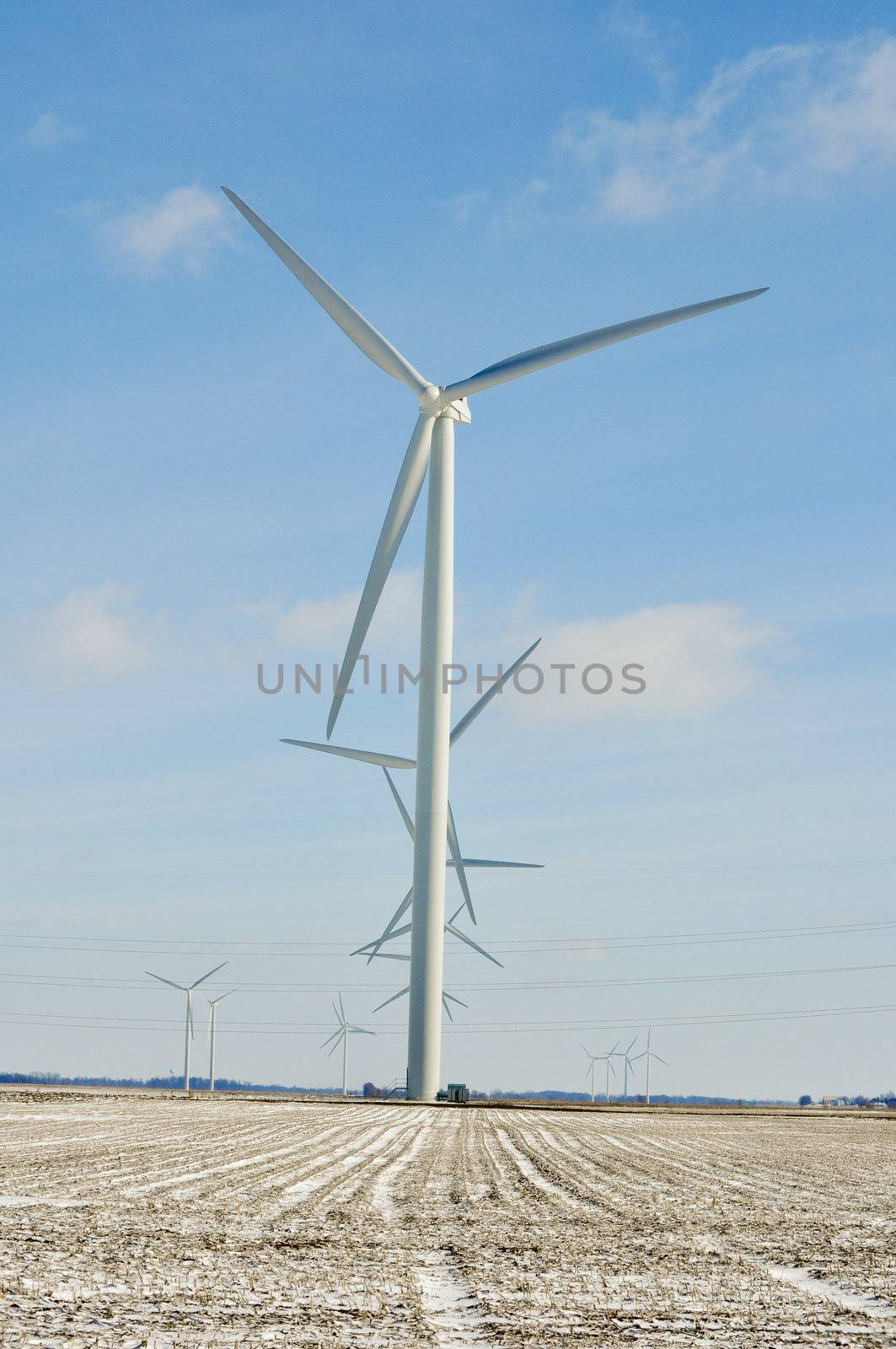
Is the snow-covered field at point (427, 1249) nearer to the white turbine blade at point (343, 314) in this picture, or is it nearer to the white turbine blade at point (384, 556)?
the white turbine blade at point (384, 556)

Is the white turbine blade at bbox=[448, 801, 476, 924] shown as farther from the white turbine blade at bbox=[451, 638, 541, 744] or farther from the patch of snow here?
the patch of snow

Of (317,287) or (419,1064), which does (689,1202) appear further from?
(317,287)

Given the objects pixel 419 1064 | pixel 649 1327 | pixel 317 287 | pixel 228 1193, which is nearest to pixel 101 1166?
pixel 228 1193

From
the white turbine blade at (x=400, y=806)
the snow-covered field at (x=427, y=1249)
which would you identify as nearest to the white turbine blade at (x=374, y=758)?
the white turbine blade at (x=400, y=806)

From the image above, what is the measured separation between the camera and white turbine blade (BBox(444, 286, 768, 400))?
62281 millimetres

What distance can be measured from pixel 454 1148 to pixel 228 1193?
40.8 feet

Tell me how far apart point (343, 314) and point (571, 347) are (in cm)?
1126

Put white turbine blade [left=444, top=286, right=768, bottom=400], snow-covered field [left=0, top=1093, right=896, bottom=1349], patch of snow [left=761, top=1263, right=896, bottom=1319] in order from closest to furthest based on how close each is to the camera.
Answer: snow-covered field [left=0, top=1093, right=896, bottom=1349]
patch of snow [left=761, top=1263, right=896, bottom=1319]
white turbine blade [left=444, top=286, right=768, bottom=400]

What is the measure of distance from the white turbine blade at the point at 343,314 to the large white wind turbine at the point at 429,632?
0.07 meters

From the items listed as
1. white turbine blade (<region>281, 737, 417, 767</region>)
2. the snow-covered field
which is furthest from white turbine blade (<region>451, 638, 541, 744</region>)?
the snow-covered field

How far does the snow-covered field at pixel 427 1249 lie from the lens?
8.94 metres

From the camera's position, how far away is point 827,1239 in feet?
47.4

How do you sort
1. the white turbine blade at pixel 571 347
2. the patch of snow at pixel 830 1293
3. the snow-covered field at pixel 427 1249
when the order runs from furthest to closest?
the white turbine blade at pixel 571 347 → the patch of snow at pixel 830 1293 → the snow-covered field at pixel 427 1249

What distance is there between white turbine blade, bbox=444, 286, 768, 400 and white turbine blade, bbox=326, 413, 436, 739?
18.2 ft
